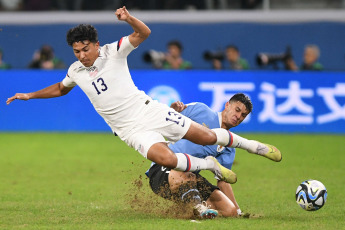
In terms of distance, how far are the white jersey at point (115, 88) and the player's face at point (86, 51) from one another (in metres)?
0.08

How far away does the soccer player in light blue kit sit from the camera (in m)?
7.89

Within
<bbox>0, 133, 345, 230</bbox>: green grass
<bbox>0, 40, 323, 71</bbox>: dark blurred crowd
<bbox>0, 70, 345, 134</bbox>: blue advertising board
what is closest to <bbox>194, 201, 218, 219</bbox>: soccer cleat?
<bbox>0, 133, 345, 230</bbox>: green grass

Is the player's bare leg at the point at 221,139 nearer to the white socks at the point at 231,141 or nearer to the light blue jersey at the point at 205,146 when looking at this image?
the white socks at the point at 231,141

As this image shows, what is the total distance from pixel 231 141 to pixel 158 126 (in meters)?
0.83

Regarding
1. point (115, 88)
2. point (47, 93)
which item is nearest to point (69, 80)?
point (47, 93)

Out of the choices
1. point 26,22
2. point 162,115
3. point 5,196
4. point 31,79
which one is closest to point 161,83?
point 31,79

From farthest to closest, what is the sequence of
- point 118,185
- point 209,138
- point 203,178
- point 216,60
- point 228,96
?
point 216,60, point 228,96, point 118,185, point 203,178, point 209,138

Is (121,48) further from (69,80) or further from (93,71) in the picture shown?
(69,80)

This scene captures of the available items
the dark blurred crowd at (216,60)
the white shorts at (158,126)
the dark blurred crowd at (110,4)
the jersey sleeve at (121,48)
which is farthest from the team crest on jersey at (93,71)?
the dark blurred crowd at (110,4)

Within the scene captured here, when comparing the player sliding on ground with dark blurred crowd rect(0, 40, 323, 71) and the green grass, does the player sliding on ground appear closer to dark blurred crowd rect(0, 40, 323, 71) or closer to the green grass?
the green grass

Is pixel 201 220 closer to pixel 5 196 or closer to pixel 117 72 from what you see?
pixel 117 72

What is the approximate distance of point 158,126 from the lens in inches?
306

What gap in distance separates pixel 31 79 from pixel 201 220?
35.3ft

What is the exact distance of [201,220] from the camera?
765 cm
